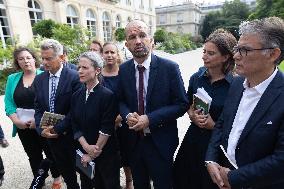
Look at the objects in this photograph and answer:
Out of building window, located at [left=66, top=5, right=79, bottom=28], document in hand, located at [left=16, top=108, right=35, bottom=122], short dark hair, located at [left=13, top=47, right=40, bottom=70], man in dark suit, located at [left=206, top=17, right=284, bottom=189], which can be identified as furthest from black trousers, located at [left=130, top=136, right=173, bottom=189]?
building window, located at [left=66, top=5, right=79, bottom=28]

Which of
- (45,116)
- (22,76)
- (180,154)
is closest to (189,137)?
(180,154)

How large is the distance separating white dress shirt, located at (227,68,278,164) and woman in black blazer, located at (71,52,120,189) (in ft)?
4.27

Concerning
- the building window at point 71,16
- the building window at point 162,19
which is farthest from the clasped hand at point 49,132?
the building window at point 162,19

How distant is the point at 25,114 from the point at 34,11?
1857 centimetres

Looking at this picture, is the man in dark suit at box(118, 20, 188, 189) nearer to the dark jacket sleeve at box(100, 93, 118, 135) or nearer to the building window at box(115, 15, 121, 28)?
the dark jacket sleeve at box(100, 93, 118, 135)

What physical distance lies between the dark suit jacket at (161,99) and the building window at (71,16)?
22.0 meters

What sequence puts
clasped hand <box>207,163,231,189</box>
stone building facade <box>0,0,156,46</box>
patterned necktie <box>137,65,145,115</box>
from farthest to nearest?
stone building facade <box>0,0,156,46</box>
patterned necktie <box>137,65,145,115</box>
clasped hand <box>207,163,231,189</box>

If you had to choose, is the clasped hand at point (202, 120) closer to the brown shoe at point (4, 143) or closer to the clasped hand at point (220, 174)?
the clasped hand at point (220, 174)

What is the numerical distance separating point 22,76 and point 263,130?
312 centimetres

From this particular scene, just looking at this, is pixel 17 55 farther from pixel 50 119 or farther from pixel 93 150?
pixel 93 150

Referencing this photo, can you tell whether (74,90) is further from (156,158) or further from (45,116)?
(156,158)

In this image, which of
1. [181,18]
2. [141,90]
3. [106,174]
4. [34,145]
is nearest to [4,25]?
[34,145]

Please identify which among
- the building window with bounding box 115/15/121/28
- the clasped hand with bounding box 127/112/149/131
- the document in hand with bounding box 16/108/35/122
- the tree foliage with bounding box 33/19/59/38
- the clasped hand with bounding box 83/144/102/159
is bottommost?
the clasped hand with bounding box 83/144/102/159

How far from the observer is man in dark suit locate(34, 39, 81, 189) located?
2.97 metres
